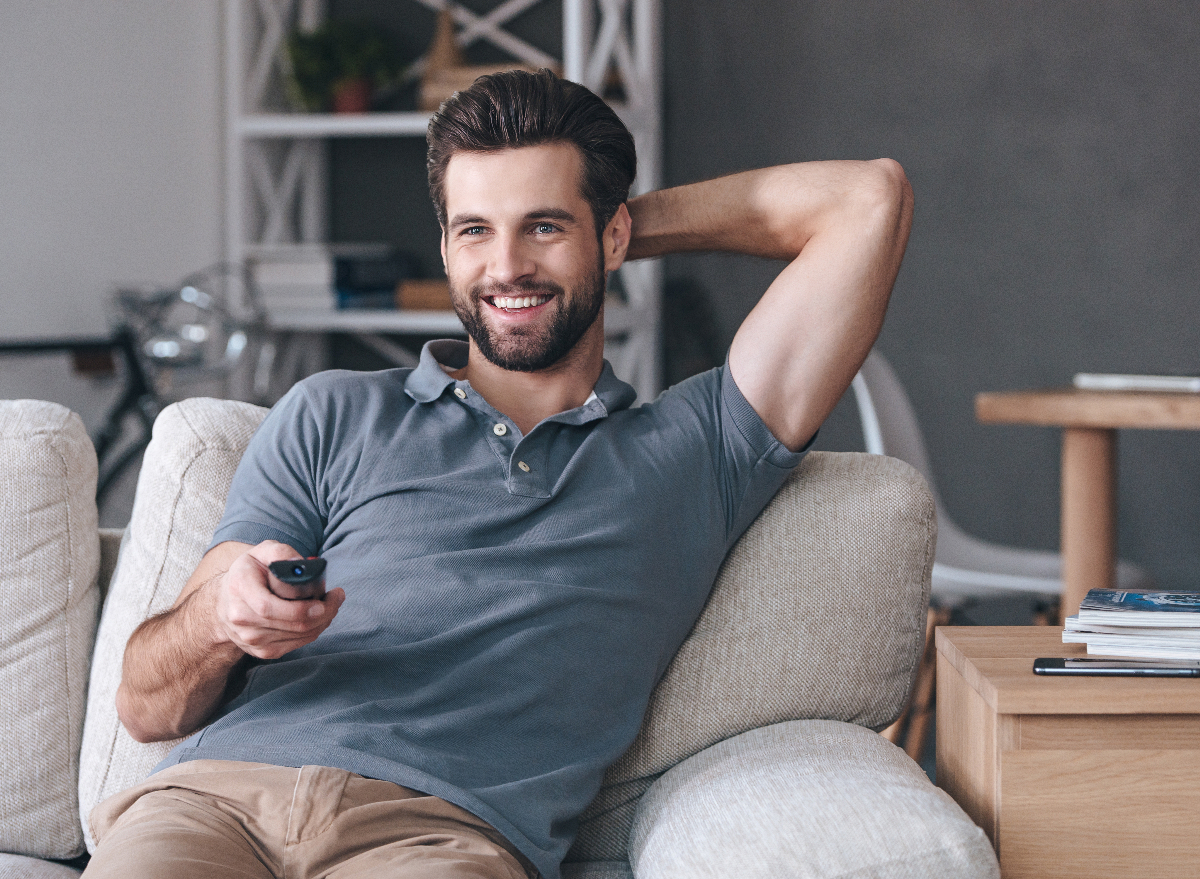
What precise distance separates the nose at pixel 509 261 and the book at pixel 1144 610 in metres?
0.71

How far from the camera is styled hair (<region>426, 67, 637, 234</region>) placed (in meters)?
1.45

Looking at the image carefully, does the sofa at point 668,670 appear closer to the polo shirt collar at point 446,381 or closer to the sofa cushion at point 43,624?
the sofa cushion at point 43,624

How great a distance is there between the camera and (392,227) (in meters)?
3.83

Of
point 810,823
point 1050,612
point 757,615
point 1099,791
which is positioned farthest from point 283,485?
point 1050,612

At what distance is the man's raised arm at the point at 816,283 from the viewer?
1.41 meters

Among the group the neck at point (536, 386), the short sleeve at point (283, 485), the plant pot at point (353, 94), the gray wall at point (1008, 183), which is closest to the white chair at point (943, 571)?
the gray wall at point (1008, 183)

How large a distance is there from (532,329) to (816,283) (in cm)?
34

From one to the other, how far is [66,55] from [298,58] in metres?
0.63

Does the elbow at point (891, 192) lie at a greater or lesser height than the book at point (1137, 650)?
greater

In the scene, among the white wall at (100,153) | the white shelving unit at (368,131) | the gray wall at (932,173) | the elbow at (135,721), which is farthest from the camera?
the white shelving unit at (368,131)

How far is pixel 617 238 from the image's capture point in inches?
60.9

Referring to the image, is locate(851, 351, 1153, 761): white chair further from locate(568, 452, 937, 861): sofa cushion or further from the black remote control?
the black remote control

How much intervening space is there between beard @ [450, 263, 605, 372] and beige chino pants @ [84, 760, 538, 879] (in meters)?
0.53

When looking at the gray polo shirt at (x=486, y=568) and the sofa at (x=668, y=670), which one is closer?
the gray polo shirt at (x=486, y=568)
